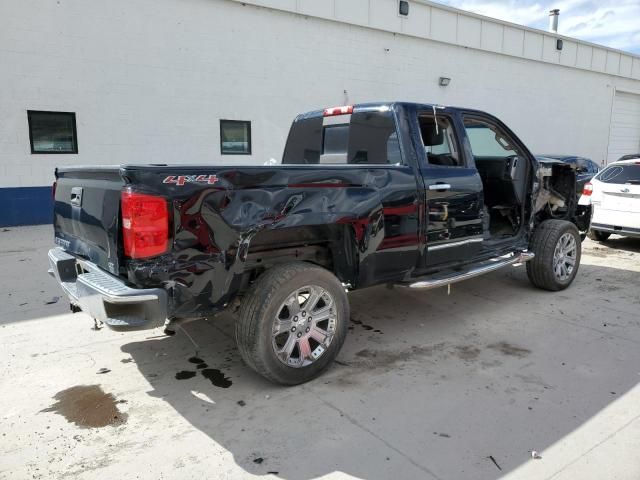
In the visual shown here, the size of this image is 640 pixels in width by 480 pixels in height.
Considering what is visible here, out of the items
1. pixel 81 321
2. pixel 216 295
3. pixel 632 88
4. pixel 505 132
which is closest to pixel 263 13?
pixel 505 132

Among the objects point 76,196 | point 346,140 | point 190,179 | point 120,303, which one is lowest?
point 120,303

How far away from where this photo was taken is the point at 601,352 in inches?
166

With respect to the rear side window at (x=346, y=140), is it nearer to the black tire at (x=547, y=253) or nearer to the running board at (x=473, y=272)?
the running board at (x=473, y=272)

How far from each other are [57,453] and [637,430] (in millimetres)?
3450

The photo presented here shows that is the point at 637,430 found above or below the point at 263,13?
below

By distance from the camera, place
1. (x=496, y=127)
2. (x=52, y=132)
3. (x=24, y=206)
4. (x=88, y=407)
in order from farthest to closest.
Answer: (x=52, y=132) < (x=24, y=206) < (x=496, y=127) < (x=88, y=407)

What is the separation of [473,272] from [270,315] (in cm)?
223

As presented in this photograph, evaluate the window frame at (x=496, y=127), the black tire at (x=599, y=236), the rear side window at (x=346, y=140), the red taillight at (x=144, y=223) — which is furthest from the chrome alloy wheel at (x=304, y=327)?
the black tire at (x=599, y=236)

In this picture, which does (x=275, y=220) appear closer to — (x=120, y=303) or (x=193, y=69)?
(x=120, y=303)

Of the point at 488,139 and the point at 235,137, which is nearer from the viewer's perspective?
the point at 488,139

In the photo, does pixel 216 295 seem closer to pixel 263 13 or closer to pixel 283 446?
pixel 283 446

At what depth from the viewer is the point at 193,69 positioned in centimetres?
1116

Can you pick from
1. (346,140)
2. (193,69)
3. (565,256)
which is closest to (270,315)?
(346,140)

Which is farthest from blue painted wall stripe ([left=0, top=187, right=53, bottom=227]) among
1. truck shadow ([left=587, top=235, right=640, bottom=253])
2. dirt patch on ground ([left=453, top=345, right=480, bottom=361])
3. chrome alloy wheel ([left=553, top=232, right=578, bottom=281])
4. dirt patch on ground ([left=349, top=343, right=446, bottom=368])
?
truck shadow ([left=587, top=235, right=640, bottom=253])
